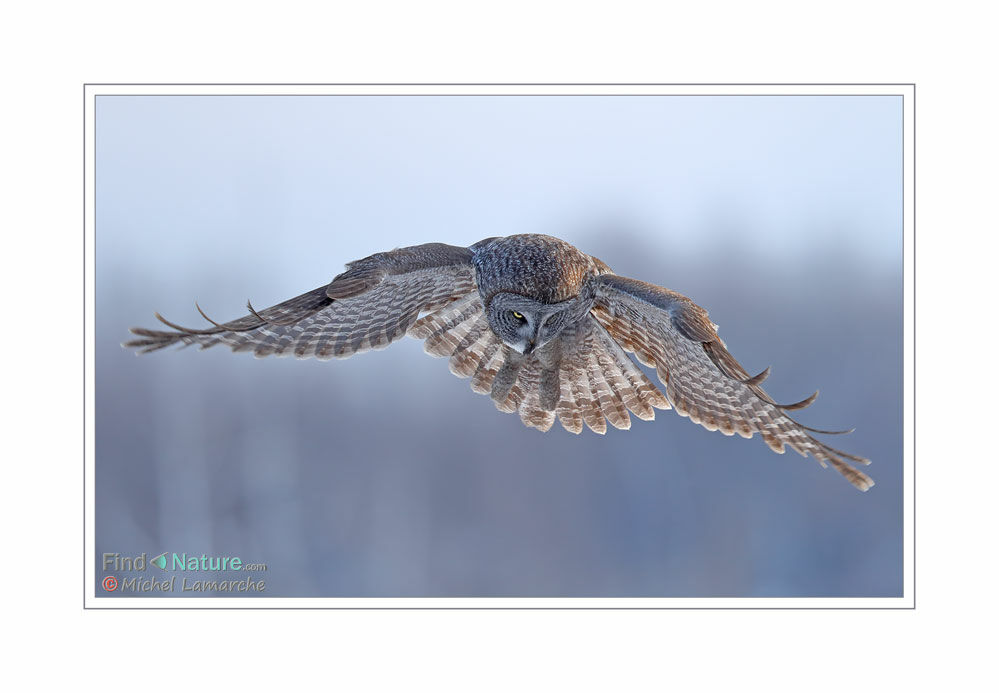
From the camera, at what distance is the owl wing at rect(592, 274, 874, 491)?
249cm

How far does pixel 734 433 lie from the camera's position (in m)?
2.71

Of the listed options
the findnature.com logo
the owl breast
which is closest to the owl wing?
the owl breast

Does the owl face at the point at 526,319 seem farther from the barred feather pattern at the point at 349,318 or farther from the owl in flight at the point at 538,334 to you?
the barred feather pattern at the point at 349,318

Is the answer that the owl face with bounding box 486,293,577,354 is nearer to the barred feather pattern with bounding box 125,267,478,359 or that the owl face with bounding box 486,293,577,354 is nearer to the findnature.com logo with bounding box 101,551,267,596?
the barred feather pattern with bounding box 125,267,478,359

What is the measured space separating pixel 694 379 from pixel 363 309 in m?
1.30

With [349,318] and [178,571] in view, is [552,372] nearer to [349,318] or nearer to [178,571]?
[349,318]

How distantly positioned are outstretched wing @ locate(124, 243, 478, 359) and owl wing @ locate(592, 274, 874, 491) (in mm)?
623

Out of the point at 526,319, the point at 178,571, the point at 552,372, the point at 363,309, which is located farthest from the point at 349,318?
the point at 178,571

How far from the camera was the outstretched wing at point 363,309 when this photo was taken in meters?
2.61

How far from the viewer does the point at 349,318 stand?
2.89m

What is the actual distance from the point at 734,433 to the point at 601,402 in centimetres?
58

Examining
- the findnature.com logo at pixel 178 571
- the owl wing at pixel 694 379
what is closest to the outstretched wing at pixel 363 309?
the owl wing at pixel 694 379
